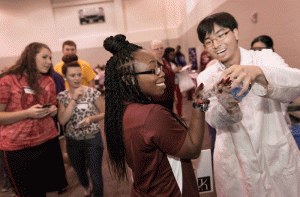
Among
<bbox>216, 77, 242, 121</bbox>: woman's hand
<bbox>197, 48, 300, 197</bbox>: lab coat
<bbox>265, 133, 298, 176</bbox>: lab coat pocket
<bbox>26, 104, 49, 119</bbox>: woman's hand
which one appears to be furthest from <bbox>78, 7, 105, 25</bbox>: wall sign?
<bbox>265, 133, 298, 176</bbox>: lab coat pocket

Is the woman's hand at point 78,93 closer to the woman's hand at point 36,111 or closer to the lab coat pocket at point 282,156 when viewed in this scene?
the woman's hand at point 36,111

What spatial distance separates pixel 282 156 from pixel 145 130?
91cm

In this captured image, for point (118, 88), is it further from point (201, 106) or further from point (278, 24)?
point (278, 24)

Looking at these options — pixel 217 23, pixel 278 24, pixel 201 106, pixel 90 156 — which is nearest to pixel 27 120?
pixel 90 156

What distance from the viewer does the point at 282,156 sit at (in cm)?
126

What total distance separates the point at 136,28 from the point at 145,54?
1263cm

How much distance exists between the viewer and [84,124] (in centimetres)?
212

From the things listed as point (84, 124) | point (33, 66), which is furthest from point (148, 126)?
point (33, 66)

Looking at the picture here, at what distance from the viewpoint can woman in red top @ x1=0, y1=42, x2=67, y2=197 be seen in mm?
1817

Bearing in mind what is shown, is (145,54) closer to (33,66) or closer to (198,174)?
(198,174)

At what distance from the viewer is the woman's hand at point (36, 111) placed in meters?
1.83

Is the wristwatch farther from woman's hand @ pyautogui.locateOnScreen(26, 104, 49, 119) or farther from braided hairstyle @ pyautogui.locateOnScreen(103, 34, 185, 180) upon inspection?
woman's hand @ pyautogui.locateOnScreen(26, 104, 49, 119)

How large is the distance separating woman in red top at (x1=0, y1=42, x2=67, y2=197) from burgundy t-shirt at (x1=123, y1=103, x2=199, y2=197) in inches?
49.0

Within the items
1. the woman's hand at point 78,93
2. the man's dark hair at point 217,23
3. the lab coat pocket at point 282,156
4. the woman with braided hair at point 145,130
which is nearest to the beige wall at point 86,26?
the woman's hand at point 78,93
